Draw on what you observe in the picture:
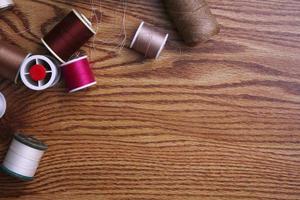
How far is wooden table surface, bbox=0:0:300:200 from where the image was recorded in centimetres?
130

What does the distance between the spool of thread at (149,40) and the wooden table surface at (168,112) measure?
0.13ft

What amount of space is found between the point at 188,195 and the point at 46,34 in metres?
0.60

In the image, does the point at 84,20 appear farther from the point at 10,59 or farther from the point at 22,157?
the point at 22,157

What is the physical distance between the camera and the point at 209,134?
133 centimetres

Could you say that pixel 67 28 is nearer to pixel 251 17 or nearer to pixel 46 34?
pixel 46 34

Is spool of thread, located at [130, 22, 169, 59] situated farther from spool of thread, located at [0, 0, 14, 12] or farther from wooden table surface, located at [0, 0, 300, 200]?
spool of thread, located at [0, 0, 14, 12]

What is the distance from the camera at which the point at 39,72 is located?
1216 millimetres

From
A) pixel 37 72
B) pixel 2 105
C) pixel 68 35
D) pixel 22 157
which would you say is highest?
pixel 68 35

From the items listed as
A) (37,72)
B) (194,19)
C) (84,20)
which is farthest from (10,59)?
(194,19)

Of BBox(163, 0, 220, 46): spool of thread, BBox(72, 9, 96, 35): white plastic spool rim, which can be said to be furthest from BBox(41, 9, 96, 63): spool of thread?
BBox(163, 0, 220, 46): spool of thread

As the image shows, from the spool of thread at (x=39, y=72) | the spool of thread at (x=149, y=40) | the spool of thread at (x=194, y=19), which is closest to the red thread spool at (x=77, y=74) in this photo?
the spool of thread at (x=39, y=72)

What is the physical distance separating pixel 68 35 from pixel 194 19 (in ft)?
1.09

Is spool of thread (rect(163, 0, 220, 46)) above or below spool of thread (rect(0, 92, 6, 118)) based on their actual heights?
above

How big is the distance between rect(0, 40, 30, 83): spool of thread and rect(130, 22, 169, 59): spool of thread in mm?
299
